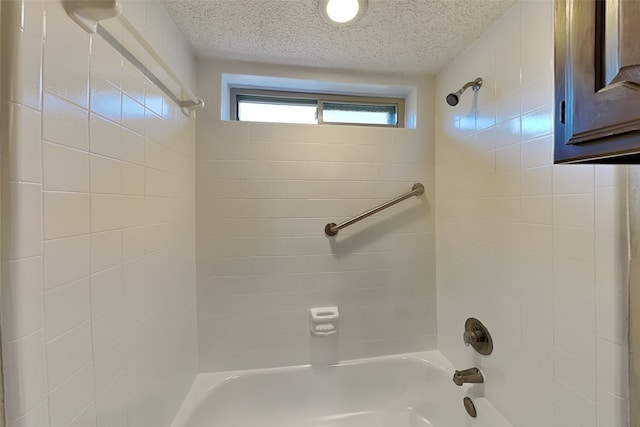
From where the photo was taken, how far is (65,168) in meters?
0.61

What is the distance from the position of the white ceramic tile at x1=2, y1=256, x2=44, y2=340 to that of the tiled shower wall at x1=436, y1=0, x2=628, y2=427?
4.55 feet

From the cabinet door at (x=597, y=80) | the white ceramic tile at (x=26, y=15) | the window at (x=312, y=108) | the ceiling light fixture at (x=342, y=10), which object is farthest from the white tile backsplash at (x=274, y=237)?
the ceiling light fixture at (x=342, y=10)

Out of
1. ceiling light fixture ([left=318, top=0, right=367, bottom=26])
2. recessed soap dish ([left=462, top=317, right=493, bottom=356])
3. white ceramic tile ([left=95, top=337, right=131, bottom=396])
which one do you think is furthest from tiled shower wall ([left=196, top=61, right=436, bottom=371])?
white ceramic tile ([left=95, top=337, right=131, bottom=396])

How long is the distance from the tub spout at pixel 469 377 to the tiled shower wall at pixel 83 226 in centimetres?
130

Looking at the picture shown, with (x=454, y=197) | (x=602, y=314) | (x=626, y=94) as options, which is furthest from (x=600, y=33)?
(x=454, y=197)

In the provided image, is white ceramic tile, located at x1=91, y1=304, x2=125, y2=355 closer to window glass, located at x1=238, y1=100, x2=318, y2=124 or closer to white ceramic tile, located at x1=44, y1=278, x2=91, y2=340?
white ceramic tile, located at x1=44, y1=278, x2=91, y2=340

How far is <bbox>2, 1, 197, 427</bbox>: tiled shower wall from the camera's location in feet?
1.62

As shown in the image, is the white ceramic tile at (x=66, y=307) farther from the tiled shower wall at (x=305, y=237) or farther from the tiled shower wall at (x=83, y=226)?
the tiled shower wall at (x=305, y=237)

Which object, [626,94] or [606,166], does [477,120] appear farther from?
[626,94]

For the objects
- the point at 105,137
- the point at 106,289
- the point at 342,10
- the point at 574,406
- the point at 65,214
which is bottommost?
the point at 574,406

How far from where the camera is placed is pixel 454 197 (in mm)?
1527

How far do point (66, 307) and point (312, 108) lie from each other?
1.57 m

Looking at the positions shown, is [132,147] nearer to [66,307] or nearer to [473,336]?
[66,307]

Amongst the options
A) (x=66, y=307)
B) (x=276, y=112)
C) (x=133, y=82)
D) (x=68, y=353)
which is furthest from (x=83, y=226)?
(x=276, y=112)
